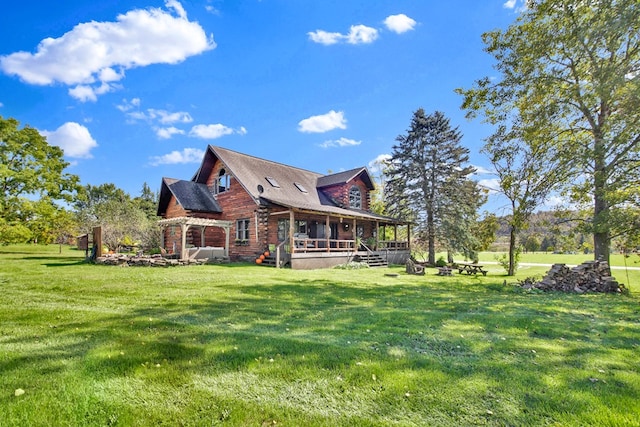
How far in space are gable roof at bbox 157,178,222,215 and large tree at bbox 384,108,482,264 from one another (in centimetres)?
1463

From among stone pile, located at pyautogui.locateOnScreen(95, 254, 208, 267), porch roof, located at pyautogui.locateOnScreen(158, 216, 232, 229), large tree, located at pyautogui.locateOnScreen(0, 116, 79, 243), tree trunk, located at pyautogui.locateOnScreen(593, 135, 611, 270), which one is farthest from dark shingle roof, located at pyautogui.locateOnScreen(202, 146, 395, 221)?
large tree, located at pyautogui.locateOnScreen(0, 116, 79, 243)

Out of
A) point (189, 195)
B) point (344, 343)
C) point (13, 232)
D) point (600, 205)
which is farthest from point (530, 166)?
point (13, 232)

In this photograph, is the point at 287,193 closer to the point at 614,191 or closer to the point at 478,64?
the point at 478,64

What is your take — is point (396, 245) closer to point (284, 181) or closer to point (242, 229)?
point (284, 181)

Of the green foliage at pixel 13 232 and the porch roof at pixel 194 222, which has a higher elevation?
the porch roof at pixel 194 222

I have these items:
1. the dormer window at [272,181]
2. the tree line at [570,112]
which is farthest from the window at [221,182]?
the tree line at [570,112]

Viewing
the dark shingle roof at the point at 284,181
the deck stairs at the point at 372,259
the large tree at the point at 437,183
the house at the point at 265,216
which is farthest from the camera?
the large tree at the point at 437,183

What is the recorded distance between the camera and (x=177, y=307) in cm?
633

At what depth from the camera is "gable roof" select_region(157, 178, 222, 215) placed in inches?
778

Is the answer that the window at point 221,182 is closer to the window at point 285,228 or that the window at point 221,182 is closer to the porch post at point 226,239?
the porch post at point 226,239

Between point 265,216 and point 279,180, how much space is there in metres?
4.74

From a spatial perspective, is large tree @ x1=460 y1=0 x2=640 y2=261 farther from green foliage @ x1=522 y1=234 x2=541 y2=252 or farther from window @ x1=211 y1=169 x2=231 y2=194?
window @ x1=211 y1=169 x2=231 y2=194

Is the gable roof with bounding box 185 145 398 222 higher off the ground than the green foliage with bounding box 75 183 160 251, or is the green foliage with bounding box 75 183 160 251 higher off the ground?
the gable roof with bounding box 185 145 398 222

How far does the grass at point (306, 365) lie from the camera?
8.84 ft
